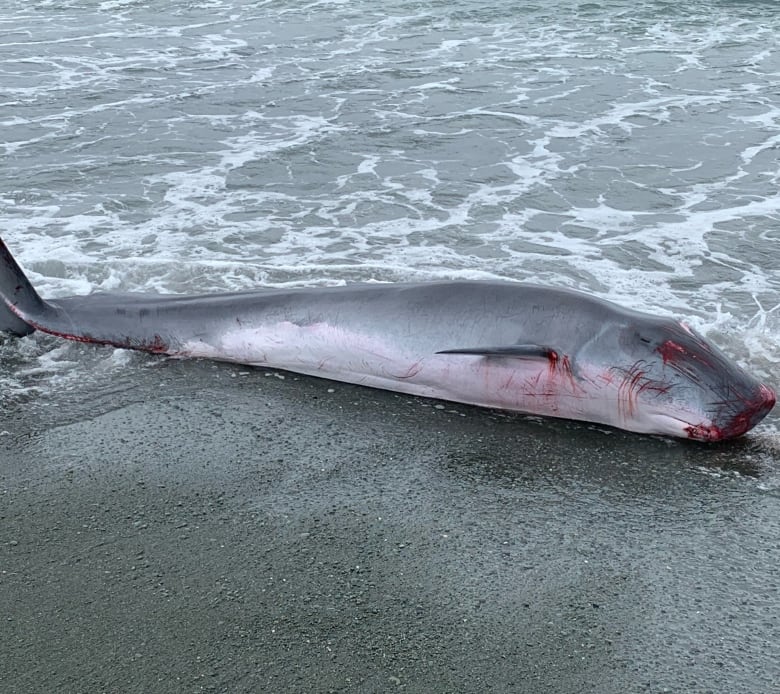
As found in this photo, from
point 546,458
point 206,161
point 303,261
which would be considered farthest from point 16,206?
point 546,458

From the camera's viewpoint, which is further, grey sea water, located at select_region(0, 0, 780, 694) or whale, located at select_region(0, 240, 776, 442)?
whale, located at select_region(0, 240, 776, 442)

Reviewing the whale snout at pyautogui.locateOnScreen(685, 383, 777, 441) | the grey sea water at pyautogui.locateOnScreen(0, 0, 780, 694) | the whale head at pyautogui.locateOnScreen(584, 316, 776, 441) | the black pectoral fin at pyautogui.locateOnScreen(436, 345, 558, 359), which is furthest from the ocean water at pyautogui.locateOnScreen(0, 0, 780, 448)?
the black pectoral fin at pyautogui.locateOnScreen(436, 345, 558, 359)

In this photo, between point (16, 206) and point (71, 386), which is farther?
point (16, 206)

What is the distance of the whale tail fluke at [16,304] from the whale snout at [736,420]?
4622mm

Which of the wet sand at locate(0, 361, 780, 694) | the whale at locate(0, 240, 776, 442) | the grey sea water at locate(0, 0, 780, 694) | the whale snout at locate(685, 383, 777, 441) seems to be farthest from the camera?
the whale at locate(0, 240, 776, 442)

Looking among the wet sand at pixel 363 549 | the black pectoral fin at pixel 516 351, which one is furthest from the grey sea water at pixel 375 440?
the black pectoral fin at pixel 516 351

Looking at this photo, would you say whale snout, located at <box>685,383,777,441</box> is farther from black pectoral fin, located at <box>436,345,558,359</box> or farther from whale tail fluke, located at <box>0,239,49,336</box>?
whale tail fluke, located at <box>0,239,49,336</box>

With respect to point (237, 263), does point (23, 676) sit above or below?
above

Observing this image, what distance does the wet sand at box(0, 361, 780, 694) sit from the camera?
4234mm

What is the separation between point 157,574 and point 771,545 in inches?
117

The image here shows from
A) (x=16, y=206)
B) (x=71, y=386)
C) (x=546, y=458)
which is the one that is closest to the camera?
(x=546, y=458)

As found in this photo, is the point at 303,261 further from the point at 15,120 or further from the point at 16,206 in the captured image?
the point at 15,120

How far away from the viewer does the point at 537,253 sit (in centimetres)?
952

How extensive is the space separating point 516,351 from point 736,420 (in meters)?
1.33
